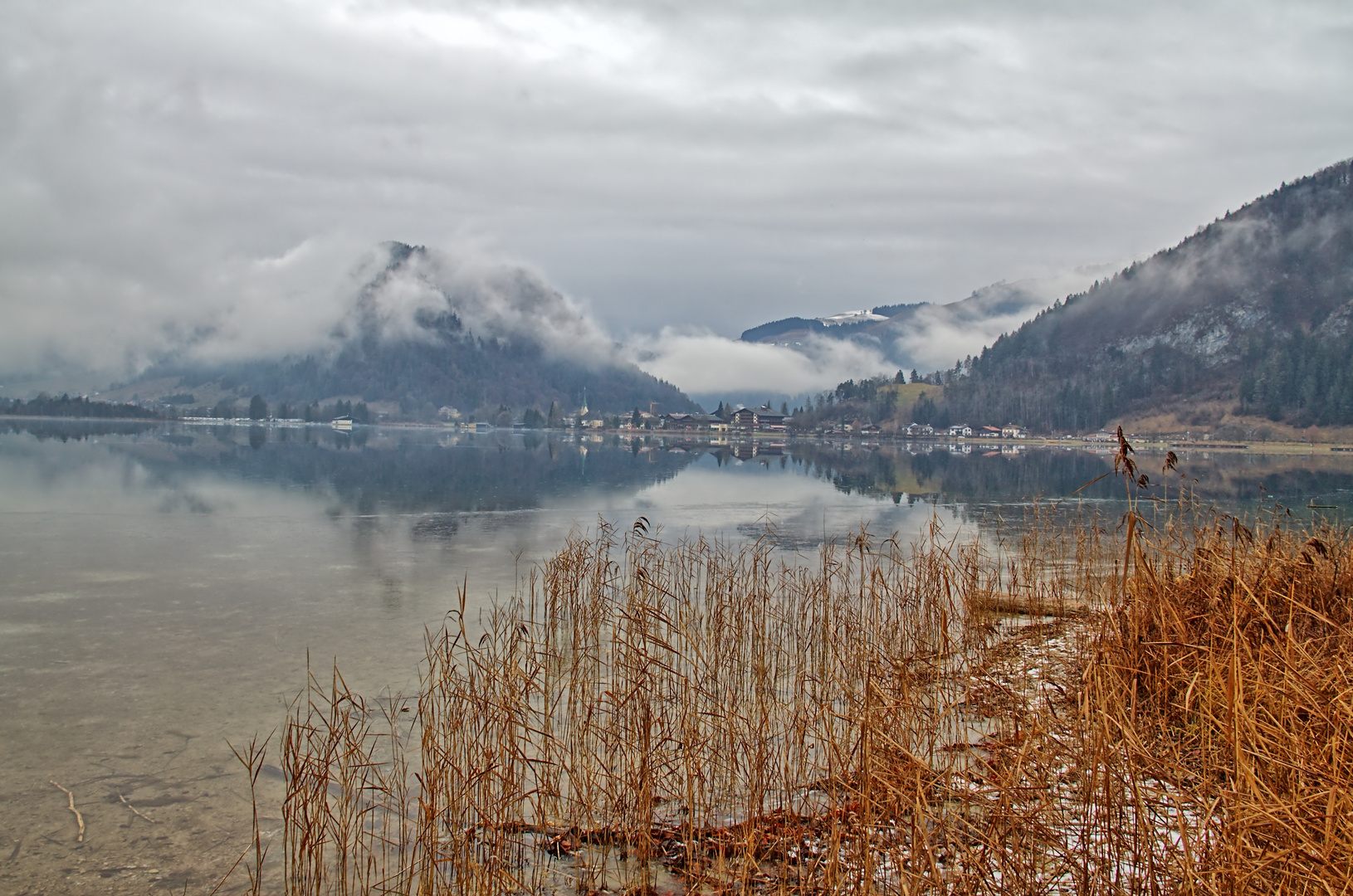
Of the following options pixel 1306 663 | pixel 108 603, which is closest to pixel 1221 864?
pixel 1306 663

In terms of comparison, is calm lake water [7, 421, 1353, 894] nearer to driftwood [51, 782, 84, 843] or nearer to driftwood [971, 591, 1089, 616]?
driftwood [51, 782, 84, 843]

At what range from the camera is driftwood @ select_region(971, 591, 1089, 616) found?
14.5 metres

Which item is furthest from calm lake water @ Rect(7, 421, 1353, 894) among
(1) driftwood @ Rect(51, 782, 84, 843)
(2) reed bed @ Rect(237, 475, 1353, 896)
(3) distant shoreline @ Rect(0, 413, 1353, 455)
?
(3) distant shoreline @ Rect(0, 413, 1353, 455)

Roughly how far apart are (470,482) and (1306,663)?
4174 centimetres

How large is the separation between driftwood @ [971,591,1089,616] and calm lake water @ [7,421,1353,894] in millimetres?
3723

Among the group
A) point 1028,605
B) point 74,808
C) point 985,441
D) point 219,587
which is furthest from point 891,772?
point 985,441

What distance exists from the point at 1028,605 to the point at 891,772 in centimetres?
1028

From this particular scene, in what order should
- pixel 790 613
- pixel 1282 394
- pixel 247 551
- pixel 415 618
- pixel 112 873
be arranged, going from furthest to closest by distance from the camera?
pixel 1282 394
pixel 247 551
pixel 415 618
pixel 790 613
pixel 112 873

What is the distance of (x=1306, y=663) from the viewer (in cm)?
694

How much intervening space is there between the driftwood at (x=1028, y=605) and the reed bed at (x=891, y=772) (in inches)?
112

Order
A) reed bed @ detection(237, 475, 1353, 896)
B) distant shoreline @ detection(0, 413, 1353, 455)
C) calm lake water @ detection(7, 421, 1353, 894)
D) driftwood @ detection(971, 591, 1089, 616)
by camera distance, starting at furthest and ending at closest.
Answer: distant shoreline @ detection(0, 413, 1353, 455) → driftwood @ detection(971, 591, 1089, 616) → calm lake water @ detection(7, 421, 1353, 894) → reed bed @ detection(237, 475, 1353, 896)

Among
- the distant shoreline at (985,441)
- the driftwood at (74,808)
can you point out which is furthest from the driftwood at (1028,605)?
the distant shoreline at (985,441)

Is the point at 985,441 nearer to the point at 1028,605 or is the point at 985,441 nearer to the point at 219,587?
the point at 1028,605

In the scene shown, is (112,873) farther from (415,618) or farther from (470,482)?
(470,482)
